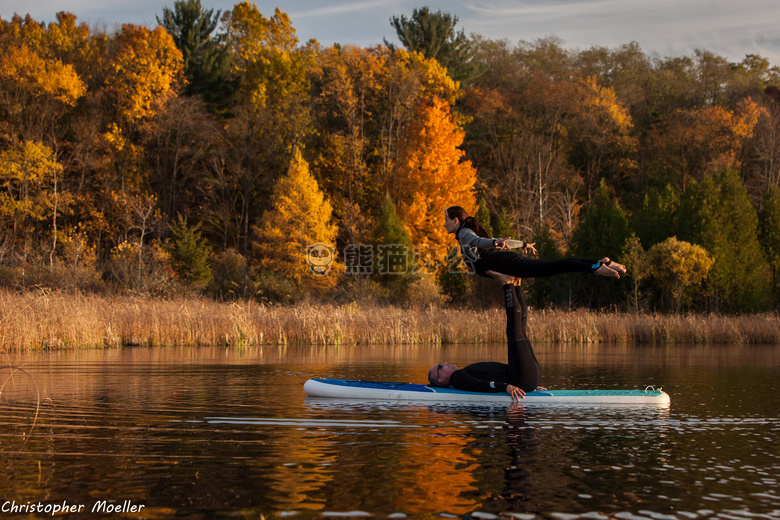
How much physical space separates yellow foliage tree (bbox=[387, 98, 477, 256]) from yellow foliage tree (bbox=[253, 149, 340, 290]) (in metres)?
5.03

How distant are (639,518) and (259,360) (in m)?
12.7

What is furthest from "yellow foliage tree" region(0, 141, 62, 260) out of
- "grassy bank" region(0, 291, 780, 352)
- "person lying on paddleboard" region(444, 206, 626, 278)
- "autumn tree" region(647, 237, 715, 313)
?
"person lying on paddleboard" region(444, 206, 626, 278)

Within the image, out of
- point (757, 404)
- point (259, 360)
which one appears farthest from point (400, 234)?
point (757, 404)

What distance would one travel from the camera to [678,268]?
1184 inches

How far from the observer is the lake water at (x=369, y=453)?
5.08 metres

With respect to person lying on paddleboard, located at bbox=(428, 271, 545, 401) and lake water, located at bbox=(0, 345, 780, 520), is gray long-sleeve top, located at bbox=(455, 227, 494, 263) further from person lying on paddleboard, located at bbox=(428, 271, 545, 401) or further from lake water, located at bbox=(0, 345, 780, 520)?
lake water, located at bbox=(0, 345, 780, 520)

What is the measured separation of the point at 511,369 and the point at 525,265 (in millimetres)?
1658

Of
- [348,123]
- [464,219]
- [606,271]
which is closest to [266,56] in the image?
[348,123]

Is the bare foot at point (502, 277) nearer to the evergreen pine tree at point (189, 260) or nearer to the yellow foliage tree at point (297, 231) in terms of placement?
the evergreen pine tree at point (189, 260)

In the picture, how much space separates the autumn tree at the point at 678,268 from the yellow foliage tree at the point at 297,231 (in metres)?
14.8

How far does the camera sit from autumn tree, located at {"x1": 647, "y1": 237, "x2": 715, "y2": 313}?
99.2 feet

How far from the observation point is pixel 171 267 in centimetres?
3634

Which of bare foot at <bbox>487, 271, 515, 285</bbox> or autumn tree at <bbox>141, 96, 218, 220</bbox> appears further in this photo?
autumn tree at <bbox>141, 96, 218, 220</bbox>

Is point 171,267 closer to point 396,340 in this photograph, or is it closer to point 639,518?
point 396,340
